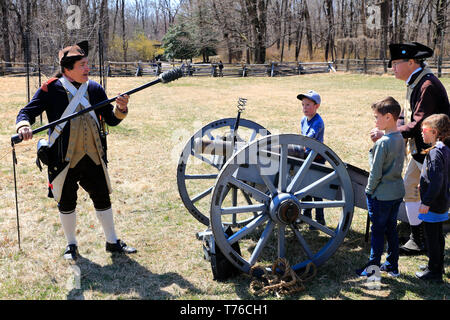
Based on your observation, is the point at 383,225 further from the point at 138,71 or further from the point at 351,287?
the point at 138,71

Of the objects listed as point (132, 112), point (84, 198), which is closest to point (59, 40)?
point (132, 112)

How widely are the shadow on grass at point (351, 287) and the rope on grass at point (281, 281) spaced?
38 mm

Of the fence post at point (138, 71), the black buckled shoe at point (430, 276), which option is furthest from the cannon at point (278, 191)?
the fence post at point (138, 71)

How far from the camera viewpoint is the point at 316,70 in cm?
3167

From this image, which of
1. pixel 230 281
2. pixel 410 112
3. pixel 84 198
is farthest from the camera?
pixel 84 198

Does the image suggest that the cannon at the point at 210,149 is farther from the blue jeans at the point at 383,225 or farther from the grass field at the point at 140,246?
the blue jeans at the point at 383,225

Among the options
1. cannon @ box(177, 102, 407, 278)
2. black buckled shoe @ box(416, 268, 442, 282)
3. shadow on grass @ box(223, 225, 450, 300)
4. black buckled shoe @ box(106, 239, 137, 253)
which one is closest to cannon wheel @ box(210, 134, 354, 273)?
cannon @ box(177, 102, 407, 278)

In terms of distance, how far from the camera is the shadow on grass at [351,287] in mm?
3160

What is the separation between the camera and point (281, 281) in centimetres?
322

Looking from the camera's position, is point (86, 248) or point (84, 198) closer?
point (86, 248)

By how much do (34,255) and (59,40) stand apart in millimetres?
11141
